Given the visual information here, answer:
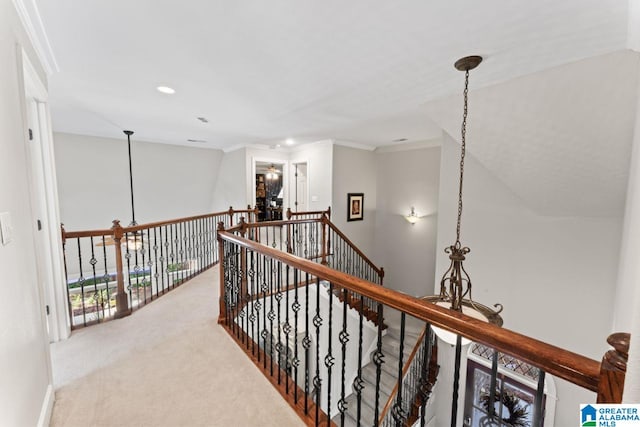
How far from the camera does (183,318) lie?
2.82 metres

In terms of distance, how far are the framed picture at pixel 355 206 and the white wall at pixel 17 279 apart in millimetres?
5018

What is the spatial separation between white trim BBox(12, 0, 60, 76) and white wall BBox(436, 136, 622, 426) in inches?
167

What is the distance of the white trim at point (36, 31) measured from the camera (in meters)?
1.54

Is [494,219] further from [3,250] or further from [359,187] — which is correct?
Answer: [3,250]

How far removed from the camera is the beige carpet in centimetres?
161

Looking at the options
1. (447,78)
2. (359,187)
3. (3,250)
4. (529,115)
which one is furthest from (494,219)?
(3,250)

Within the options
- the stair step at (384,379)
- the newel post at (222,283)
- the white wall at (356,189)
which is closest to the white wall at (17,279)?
the newel post at (222,283)

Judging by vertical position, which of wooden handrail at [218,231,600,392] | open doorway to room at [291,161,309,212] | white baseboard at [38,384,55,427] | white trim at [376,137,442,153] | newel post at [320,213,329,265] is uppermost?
white trim at [376,137,442,153]

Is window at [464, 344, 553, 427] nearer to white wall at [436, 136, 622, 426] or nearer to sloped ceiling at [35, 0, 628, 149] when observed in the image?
white wall at [436, 136, 622, 426]

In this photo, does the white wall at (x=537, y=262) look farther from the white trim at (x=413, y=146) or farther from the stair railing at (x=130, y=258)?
the stair railing at (x=130, y=258)

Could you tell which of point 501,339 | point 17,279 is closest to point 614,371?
point 501,339

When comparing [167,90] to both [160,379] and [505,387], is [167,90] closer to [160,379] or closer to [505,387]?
[160,379]

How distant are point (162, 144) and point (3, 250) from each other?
5.83m

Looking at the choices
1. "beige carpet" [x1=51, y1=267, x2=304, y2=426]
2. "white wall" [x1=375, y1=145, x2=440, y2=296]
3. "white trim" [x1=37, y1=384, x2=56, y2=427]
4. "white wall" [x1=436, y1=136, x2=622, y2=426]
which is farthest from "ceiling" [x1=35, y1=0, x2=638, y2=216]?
"beige carpet" [x1=51, y1=267, x2=304, y2=426]
